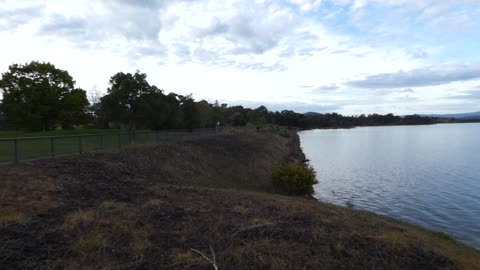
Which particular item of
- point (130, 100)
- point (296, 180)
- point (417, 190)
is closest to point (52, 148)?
point (296, 180)

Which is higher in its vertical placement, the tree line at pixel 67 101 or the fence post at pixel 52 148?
the tree line at pixel 67 101

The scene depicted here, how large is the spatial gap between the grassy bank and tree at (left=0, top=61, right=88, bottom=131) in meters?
39.8

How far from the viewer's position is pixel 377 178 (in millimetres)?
30203

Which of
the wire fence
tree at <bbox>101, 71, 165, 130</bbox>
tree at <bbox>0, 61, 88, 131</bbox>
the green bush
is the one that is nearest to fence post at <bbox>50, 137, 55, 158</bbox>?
the wire fence

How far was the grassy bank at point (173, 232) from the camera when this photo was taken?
275 inches

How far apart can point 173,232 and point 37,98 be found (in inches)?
1904

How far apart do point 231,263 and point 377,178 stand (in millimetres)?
26174

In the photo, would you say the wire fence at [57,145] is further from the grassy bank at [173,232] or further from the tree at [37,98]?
→ the tree at [37,98]

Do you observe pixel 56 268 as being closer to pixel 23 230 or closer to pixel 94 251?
pixel 94 251

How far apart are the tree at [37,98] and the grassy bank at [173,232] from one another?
130 feet

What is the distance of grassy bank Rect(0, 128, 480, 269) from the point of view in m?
6.98

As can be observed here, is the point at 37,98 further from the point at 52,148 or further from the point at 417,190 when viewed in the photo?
the point at 417,190

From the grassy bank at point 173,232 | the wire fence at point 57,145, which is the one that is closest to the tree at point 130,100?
the wire fence at point 57,145

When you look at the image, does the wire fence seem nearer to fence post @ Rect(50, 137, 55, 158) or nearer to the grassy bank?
fence post @ Rect(50, 137, 55, 158)
